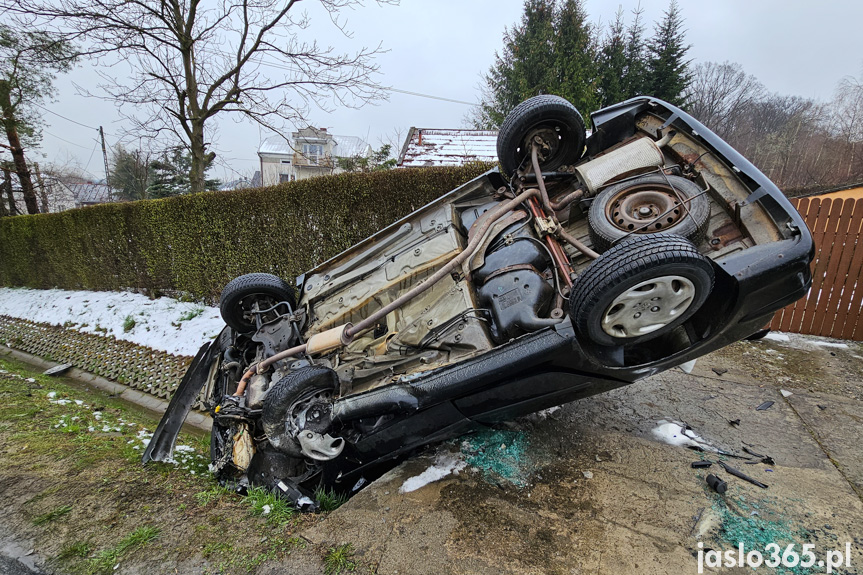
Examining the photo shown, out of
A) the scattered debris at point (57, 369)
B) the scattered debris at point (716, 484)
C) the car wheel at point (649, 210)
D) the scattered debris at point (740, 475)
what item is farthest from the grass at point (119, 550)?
the scattered debris at point (57, 369)

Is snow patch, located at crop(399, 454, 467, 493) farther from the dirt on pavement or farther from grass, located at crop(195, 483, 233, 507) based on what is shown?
grass, located at crop(195, 483, 233, 507)

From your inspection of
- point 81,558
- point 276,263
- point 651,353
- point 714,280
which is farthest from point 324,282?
point 276,263

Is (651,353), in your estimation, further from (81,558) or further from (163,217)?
(163,217)

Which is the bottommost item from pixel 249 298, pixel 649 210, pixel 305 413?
pixel 305 413

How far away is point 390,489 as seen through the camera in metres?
2.48

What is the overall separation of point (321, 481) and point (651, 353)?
242 cm

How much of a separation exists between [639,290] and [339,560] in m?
2.04

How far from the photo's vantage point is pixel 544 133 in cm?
301

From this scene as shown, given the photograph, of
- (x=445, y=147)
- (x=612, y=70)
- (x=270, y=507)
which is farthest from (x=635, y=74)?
(x=270, y=507)

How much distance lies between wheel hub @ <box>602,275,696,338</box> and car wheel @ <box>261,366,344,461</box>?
1772 mm

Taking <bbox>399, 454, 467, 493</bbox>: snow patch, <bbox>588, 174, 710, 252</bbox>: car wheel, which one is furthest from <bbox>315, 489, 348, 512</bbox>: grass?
<bbox>588, 174, 710, 252</bbox>: car wheel

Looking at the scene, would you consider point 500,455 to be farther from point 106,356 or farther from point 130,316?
point 130,316

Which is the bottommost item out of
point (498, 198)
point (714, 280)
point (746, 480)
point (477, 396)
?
point (746, 480)

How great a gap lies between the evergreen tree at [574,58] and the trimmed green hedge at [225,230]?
11717mm
